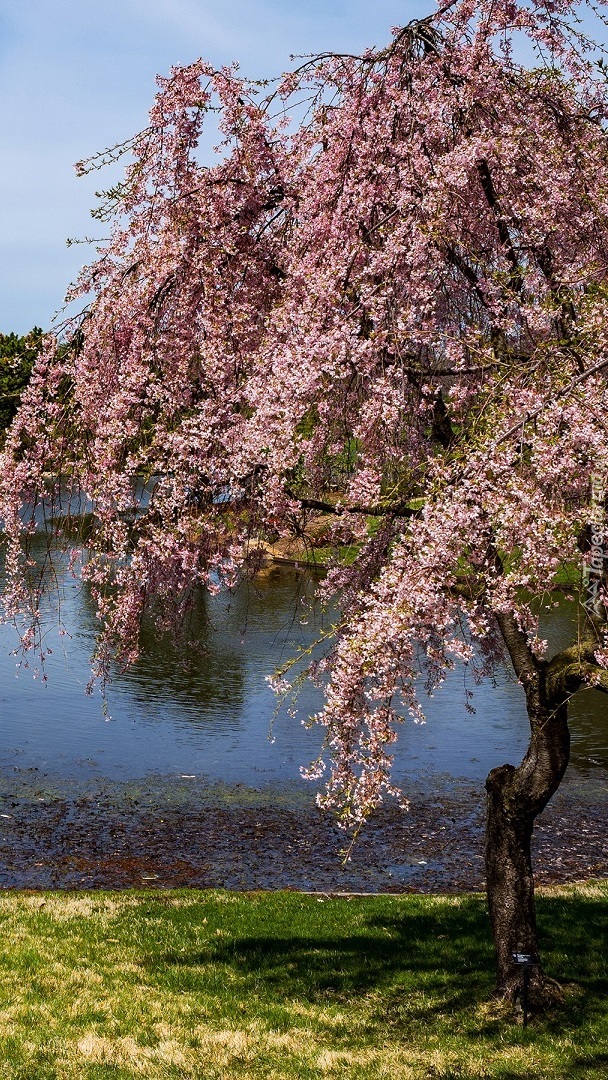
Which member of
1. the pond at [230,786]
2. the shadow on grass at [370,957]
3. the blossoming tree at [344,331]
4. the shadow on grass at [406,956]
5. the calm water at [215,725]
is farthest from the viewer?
the calm water at [215,725]

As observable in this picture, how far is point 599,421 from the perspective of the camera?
625 centimetres

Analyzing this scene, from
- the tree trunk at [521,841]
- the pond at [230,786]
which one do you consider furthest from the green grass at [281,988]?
the pond at [230,786]

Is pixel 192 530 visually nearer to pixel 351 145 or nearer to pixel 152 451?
pixel 152 451

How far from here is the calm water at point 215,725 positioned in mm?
18312

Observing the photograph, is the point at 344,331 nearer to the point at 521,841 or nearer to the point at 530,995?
the point at 521,841

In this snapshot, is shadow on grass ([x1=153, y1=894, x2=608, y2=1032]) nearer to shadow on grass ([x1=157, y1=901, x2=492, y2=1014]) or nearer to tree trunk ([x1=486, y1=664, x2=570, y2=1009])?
shadow on grass ([x1=157, y1=901, x2=492, y2=1014])

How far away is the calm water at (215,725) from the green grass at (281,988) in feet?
18.5

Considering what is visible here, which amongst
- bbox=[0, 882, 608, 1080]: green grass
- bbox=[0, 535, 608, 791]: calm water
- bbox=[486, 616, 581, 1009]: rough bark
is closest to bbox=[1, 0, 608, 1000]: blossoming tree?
bbox=[486, 616, 581, 1009]: rough bark

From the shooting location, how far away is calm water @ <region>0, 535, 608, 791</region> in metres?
18.3

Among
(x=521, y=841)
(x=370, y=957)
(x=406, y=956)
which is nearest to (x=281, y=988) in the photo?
(x=370, y=957)

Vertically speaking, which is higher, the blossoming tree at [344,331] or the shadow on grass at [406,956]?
the blossoming tree at [344,331]

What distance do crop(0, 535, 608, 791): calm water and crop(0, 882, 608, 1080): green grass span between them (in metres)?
5.65

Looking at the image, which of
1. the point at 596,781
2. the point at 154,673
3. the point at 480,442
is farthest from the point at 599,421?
the point at 154,673

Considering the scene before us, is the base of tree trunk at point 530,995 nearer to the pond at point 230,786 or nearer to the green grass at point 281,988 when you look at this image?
the green grass at point 281,988
